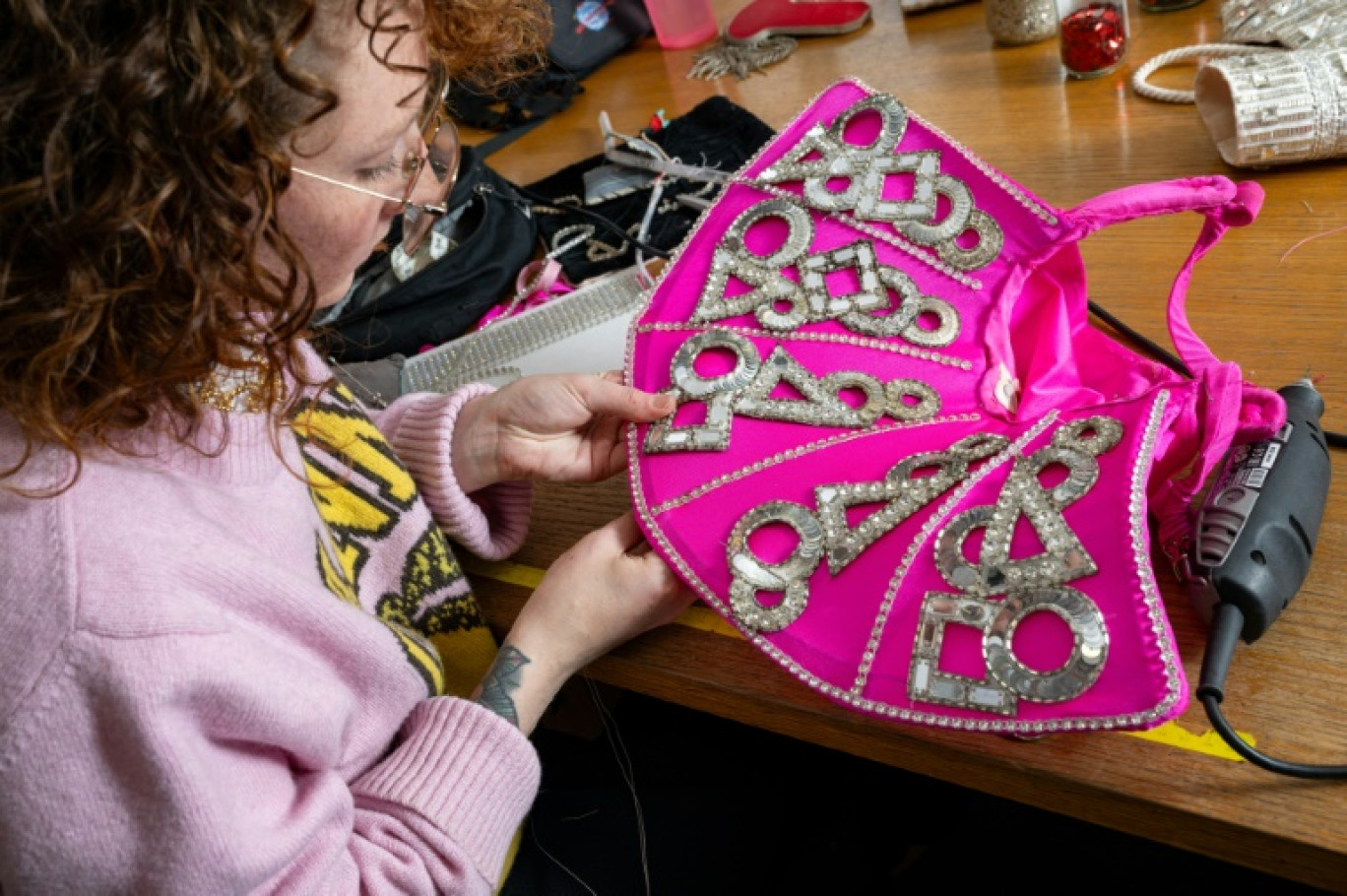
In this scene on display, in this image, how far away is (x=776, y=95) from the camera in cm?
144

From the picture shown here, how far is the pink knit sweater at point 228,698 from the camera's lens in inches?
21.5

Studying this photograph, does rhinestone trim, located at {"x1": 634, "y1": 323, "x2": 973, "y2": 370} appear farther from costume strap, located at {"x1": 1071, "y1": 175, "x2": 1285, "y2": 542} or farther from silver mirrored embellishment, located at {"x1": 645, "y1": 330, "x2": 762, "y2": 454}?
costume strap, located at {"x1": 1071, "y1": 175, "x2": 1285, "y2": 542}

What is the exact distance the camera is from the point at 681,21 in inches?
67.7

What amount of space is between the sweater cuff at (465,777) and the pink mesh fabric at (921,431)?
167 mm

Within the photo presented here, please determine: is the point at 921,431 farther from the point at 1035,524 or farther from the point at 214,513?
the point at 214,513

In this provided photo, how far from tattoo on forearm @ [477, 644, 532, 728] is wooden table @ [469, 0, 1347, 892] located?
64 mm

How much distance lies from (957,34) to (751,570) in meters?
1.02

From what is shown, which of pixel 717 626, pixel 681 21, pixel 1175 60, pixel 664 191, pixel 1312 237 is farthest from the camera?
pixel 681 21

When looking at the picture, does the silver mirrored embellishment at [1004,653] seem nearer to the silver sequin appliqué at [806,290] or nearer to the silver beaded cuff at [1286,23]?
the silver sequin appliqué at [806,290]

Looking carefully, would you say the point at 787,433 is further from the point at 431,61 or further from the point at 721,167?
the point at 721,167

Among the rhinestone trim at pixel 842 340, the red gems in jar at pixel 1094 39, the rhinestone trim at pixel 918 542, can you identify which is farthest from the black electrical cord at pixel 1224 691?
the red gems in jar at pixel 1094 39

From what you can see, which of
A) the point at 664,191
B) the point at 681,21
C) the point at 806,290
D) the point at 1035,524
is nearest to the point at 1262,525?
the point at 1035,524

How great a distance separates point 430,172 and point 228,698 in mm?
411

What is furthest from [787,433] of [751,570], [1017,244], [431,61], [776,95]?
[776,95]
